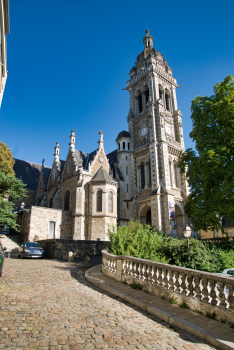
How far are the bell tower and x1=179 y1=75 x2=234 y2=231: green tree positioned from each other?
956 centimetres

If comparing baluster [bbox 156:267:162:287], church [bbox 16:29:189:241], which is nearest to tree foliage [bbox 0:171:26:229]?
church [bbox 16:29:189:241]

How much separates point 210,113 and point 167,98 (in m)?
22.5

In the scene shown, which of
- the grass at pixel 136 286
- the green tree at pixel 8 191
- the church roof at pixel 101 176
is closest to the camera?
the grass at pixel 136 286

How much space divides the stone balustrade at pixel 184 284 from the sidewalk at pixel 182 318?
0.68ft

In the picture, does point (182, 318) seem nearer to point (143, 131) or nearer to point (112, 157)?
point (143, 131)

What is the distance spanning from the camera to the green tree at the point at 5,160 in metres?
27.1

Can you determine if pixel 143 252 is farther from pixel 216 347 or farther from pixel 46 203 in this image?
pixel 46 203

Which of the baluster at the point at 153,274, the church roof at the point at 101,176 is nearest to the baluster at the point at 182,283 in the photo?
the baluster at the point at 153,274

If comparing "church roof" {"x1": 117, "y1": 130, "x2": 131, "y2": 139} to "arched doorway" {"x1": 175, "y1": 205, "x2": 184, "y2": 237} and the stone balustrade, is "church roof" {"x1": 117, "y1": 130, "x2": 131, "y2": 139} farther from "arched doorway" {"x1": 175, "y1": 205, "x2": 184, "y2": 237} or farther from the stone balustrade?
the stone balustrade

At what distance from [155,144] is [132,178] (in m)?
5.73

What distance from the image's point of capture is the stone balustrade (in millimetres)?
4855

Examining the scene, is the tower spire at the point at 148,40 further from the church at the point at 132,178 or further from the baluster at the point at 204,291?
the baluster at the point at 204,291

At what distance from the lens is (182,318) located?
16.4ft

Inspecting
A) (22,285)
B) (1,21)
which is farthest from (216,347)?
(1,21)
